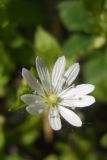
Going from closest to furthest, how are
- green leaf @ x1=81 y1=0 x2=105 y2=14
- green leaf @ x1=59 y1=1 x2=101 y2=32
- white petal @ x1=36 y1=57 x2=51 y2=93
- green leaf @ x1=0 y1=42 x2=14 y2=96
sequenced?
white petal @ x1=36 y1=57 x2=51 y2=93 → green leaf @ x1=81 y1=0 x2=105 y2=14 → green leaf @ x1=0 y1=42 x2=14 y2=96 → green leaf @ x1=59 y1=1 x2=101 y2=32

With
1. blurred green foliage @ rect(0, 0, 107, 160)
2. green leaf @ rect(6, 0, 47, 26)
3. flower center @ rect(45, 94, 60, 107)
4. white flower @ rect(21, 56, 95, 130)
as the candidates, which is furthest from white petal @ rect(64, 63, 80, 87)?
green leaf @ rect(6, 0, 47, 26)

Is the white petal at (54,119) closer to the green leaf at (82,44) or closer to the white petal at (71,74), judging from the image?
the white petal at (71,74)

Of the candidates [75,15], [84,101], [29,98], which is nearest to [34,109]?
[29,98]

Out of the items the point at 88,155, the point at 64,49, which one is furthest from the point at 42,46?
the point at 88,155

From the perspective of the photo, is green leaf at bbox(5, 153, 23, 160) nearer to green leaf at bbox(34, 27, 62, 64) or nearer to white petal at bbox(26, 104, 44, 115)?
green leaf at bbox(34, 27, 62, 64)

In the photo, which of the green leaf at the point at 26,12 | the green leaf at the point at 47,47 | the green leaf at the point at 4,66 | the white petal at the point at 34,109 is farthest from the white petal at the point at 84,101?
the green leaf at the point at 26,12

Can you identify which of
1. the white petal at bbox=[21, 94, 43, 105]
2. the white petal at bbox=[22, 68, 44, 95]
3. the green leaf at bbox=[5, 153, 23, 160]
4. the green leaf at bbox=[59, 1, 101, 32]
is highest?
the green leaf at bbox=[59, 1, 101, 32]

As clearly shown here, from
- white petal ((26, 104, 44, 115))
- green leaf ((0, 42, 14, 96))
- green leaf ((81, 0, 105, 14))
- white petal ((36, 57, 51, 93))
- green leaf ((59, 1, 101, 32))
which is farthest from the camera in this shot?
green leaf ((59, 1, 101, 32))
